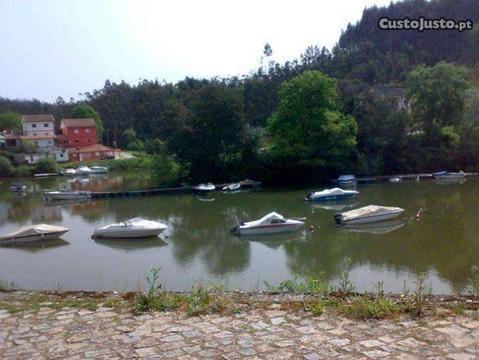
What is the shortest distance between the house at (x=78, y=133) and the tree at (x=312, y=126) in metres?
43.1

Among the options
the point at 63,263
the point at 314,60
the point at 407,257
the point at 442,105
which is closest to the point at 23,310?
the point at 63,263

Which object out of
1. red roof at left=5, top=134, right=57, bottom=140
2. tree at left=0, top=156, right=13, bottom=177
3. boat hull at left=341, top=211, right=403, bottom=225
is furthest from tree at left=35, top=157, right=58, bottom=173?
boat hull at left=341, top=211, right=403, bottom=225

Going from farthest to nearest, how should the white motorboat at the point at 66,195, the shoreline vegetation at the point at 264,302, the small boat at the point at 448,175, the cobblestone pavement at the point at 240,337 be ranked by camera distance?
the small boat at the point at 448,175 < the white motorboat at the point at 66,195 < the shoreline vegetation at the point at 264,302 < the cobblestone pavement at the point at 240,337

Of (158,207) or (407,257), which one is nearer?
(407,257)

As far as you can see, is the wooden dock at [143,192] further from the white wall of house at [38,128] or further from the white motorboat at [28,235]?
the white wall of house at [38,128]

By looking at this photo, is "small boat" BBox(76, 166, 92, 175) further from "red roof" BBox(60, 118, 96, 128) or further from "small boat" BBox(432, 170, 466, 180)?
"small boat" BBox(432, 170, 466, 180)

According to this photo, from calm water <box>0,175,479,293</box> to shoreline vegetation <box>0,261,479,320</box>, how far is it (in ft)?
18.8

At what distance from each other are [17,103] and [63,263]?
10217 cm

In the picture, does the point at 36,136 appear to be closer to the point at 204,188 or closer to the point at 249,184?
the point at 204,188

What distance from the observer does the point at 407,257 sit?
17.1 metres

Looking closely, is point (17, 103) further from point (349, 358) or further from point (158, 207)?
point (349, 358)

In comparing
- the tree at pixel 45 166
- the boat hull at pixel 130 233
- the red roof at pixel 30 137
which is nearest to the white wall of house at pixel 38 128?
the red roof at pixel 30 137

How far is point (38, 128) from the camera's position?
75625 millimetres

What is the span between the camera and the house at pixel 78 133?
74375mm
